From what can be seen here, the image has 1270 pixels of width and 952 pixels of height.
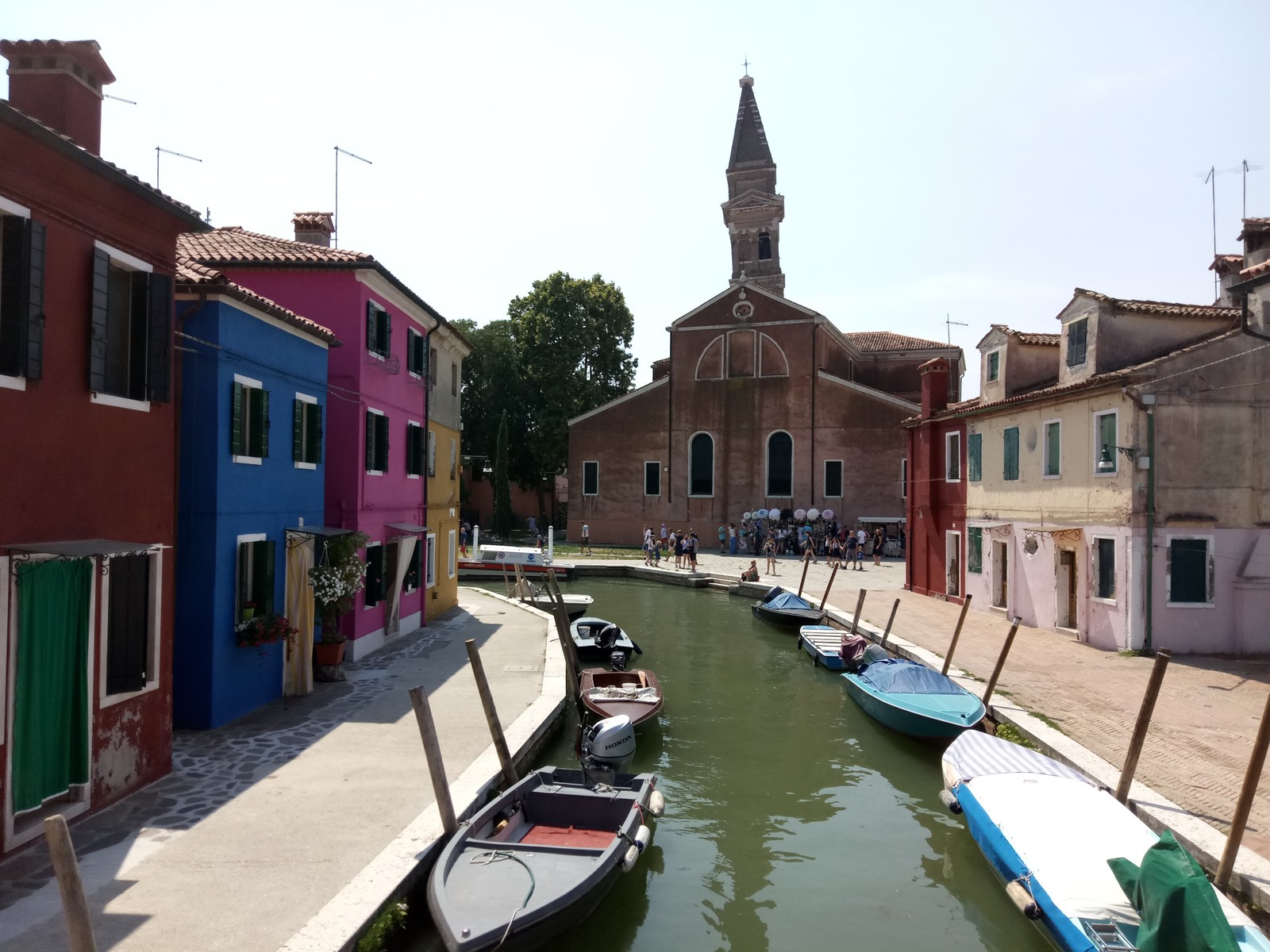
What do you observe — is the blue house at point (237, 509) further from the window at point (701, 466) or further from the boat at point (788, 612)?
the window at point (701, 466)

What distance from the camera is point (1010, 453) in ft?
75.0

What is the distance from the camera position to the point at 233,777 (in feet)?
30.9

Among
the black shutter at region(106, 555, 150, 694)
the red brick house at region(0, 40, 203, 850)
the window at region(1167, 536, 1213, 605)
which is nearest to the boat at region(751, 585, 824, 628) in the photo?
the window at region(1167, 536, 1213, 605)

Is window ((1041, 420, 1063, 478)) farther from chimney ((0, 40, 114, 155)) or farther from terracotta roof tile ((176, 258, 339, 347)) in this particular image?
chimney ((0, 40, 114, 155))

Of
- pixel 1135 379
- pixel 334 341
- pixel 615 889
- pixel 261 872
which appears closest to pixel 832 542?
pixel 1135 379

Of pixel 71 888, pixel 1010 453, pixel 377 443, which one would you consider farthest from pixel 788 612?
pixel 71 888

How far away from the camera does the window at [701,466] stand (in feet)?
150

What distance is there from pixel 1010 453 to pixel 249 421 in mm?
18050

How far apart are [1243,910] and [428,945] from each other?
675 cm

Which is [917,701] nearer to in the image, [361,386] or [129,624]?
[361,386]

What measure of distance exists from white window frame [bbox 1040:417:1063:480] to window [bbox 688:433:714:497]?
2496 cm

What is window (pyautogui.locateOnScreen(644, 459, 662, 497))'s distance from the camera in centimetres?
4641

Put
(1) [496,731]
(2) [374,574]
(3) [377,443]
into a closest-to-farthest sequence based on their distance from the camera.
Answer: (1) [496,731] < (2) [374,574] < (3) [377,443]

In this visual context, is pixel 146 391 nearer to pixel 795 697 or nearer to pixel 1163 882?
pixel 1163 882
